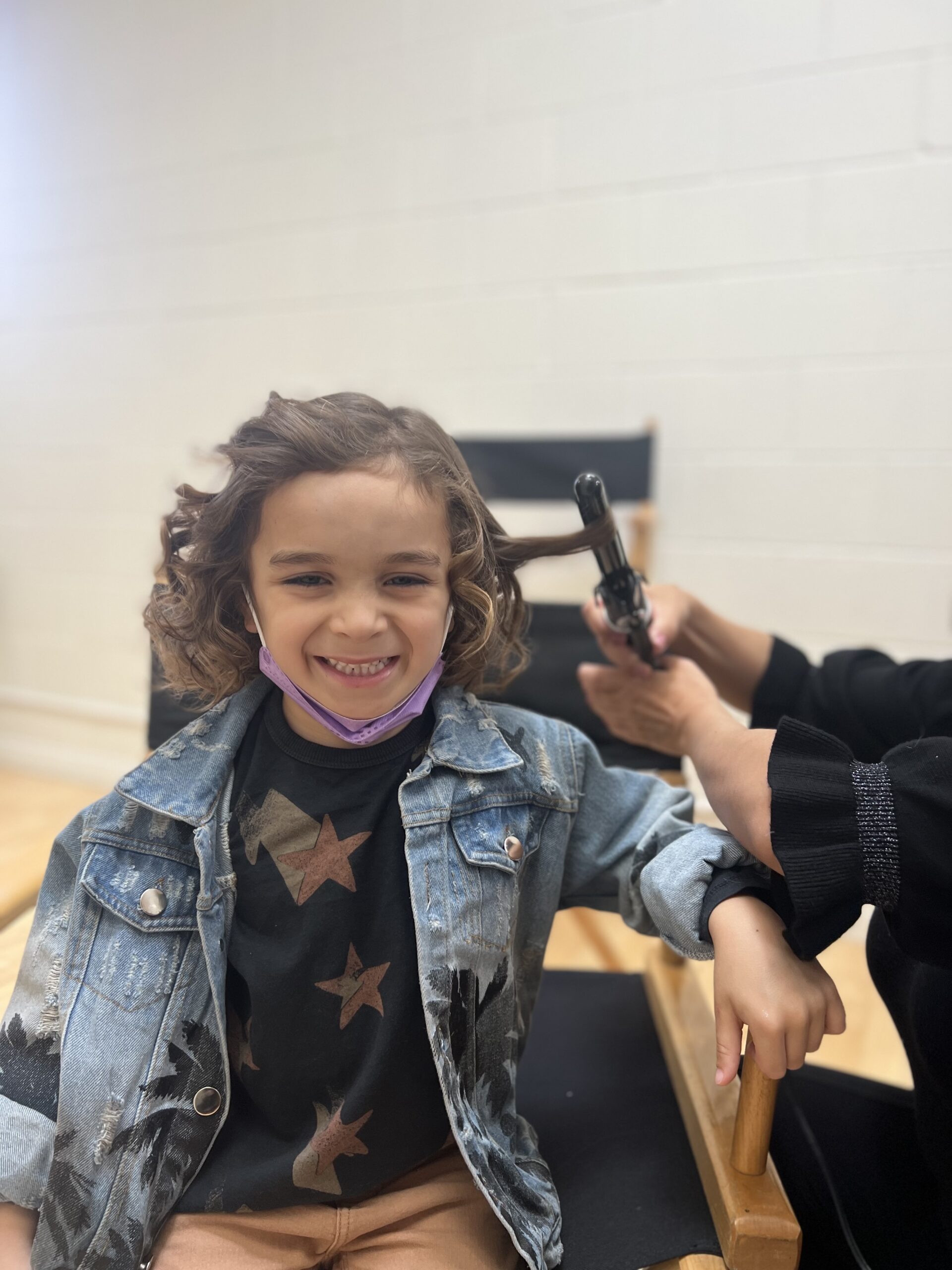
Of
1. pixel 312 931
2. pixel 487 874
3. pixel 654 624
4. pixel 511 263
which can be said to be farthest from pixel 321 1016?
pixel 511 263

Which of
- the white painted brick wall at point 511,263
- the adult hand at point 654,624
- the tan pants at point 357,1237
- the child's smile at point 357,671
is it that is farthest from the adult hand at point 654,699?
the white painted brick wall at point 511,263

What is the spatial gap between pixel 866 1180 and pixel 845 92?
64.1 inches

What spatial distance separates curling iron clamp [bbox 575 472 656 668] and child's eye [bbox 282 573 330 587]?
216 mm

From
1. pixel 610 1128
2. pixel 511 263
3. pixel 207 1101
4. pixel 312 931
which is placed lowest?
pixel 610 1128

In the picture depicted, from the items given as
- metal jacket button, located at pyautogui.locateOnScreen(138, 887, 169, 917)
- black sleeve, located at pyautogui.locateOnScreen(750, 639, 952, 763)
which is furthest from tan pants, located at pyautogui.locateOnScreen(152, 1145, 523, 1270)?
black sleeve, located at pyautogui.locateOnScreen(750, 639, 952, 763)

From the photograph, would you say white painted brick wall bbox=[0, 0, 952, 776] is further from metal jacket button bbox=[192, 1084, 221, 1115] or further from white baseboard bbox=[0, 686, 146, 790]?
metal jacket button bbox=[192, 1084, 221, 1115]

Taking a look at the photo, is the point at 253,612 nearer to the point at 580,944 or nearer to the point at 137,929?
the point at 137,929

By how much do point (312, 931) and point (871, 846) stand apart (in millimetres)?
404

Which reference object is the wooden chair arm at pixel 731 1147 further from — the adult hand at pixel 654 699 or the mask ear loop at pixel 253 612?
the mask ear loop at pixel 253 612

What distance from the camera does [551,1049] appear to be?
966mm

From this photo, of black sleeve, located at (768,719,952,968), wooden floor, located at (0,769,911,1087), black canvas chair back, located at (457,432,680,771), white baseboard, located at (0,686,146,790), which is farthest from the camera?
white baseboard, located at (0,686,146,790)

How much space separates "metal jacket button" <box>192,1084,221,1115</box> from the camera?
26.3 inches

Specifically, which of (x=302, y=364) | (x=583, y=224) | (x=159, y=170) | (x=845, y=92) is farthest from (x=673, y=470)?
(x=159, y=170)

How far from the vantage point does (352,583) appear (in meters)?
0.66
